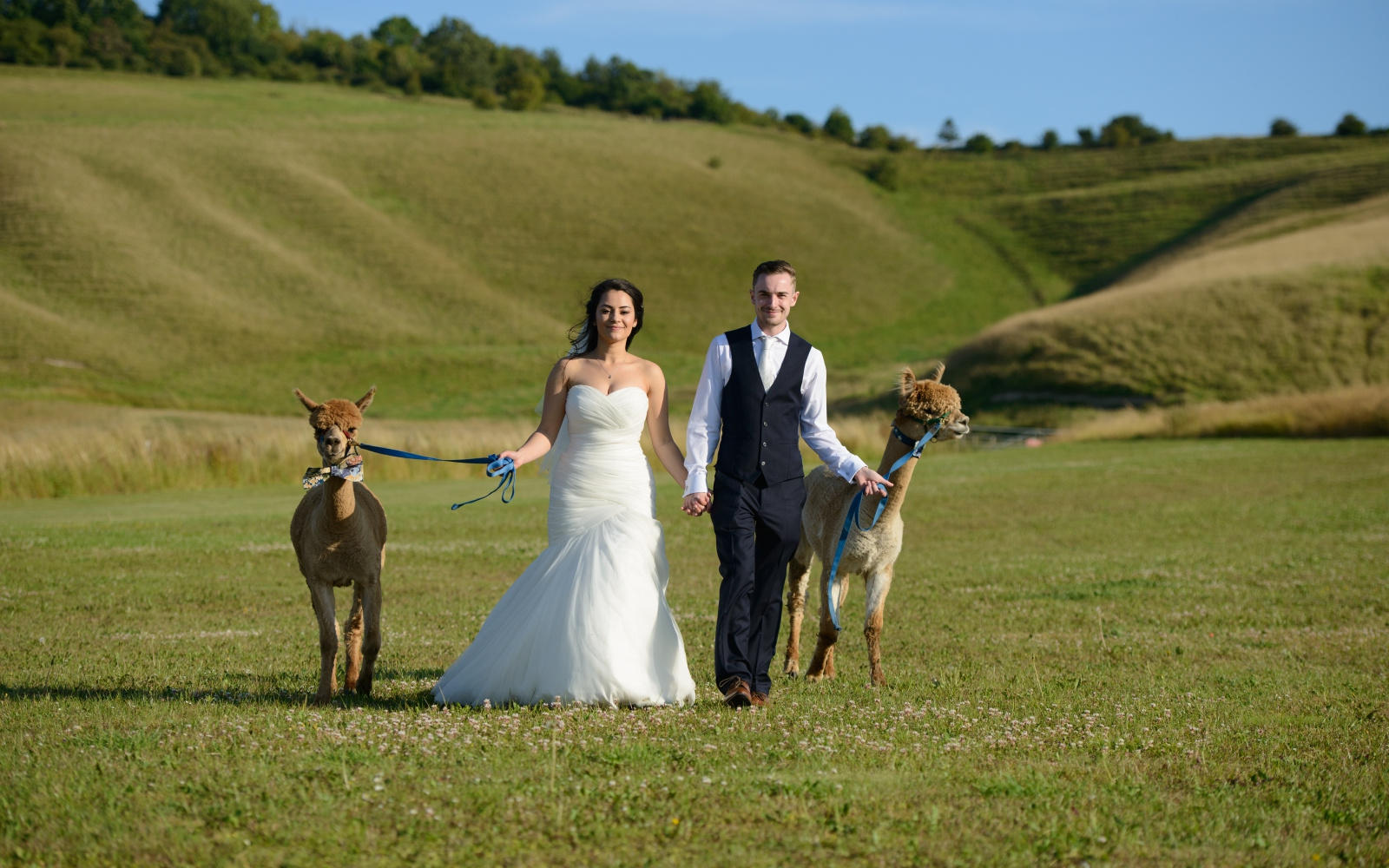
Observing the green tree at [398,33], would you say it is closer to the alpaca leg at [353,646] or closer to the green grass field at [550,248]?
the green grass field at [550,248]

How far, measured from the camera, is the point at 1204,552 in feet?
61.7

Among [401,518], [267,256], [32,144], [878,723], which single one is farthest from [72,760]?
[32,144]

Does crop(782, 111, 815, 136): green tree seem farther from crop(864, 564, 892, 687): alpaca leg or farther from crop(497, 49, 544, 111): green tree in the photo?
crop(864, 564, 892, 687): alpaca leg

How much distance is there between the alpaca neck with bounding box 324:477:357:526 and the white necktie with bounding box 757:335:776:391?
2.87 meters

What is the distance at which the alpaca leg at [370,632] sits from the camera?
29.3ft

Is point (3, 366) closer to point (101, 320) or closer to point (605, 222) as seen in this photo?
point (101, 320)

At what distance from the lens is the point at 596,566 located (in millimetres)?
8539

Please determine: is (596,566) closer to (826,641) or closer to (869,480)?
(869,480)

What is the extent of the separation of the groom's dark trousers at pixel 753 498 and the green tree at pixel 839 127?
169 metres

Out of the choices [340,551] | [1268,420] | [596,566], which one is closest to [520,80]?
[1268,420]

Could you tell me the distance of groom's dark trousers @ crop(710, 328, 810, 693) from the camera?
8.41 meters

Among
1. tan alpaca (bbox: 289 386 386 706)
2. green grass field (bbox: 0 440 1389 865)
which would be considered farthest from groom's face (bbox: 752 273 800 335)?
tan alpaca (bbox: 289 386 386 706)

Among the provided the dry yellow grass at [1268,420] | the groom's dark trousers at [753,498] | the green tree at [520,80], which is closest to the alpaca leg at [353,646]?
the groom's dark trousers at [753,498]

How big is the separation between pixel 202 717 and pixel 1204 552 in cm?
1532
